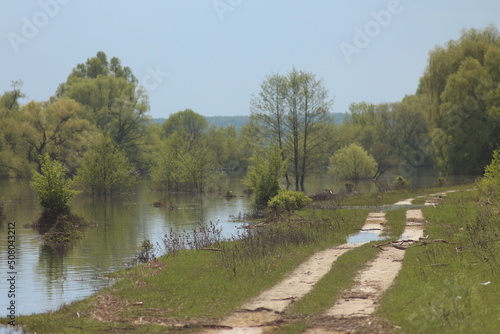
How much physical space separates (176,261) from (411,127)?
83.2m

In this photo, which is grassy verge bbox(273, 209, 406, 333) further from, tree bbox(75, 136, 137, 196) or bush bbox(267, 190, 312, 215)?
tree bbox(75, 136, 137, 196)

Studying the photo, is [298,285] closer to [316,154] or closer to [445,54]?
[316,154]

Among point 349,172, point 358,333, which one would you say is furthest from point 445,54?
point 358,333

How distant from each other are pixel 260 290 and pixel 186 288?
217 centimetres

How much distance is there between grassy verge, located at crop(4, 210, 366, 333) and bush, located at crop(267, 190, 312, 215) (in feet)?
32.7

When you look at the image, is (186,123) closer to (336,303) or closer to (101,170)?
(101,170)

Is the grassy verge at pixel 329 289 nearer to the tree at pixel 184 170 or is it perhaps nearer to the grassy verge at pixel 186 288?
the grassy verge at pixel 186 288

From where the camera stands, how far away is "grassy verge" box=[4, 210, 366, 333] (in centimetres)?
1310

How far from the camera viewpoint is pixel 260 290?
604 inches

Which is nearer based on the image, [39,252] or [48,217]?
[39,252]

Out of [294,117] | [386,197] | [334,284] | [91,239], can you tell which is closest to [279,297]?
[334,284]

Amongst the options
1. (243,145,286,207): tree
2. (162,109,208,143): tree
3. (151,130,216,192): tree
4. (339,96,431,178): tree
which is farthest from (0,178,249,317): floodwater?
(162,109,208,143): tree

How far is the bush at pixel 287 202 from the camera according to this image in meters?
35.3

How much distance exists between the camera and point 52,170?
1284 inches
